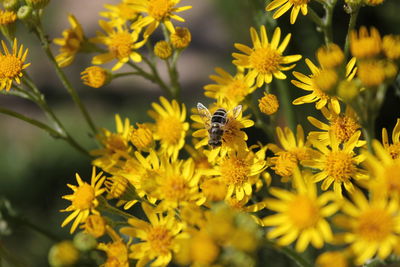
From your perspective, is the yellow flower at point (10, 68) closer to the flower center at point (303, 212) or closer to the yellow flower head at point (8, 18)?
the yellow flower head at point (8, 18)

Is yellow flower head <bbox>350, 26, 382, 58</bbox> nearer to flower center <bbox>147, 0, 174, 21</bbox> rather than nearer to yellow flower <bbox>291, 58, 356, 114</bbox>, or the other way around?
yellow flower <bbox>291, 58, 356, 114</bbox>

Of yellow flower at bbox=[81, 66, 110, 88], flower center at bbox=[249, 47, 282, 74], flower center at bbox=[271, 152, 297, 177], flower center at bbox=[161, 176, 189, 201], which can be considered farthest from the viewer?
yellow flower at bbox=[81, 66, 110, 88]

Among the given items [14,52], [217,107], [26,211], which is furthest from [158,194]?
[26,211]

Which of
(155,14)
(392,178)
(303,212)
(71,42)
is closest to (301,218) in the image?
(303,212)

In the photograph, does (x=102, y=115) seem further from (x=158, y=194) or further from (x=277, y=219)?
(x=277, y=219)

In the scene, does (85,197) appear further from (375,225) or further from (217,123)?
(375,225)

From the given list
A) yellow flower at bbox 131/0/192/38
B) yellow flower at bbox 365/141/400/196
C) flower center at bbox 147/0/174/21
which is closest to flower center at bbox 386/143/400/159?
yellow flower at bbox 365/141/400/196
